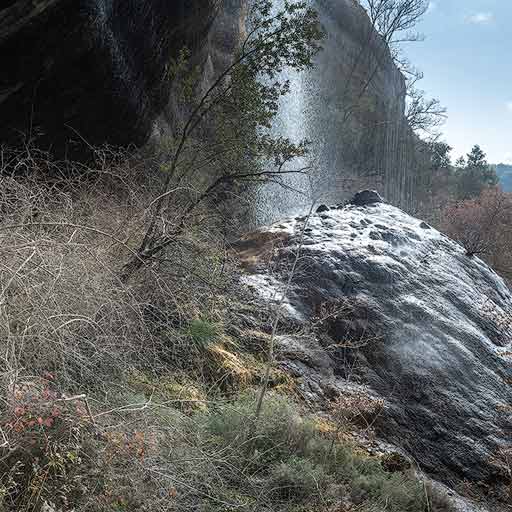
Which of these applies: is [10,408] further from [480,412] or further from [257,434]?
[480,412]

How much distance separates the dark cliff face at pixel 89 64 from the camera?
720 cm

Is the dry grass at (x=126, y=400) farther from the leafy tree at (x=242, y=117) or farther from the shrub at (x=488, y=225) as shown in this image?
the shrub at (x=488, y=225)

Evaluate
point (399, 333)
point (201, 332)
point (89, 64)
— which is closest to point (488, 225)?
point (399, 333)

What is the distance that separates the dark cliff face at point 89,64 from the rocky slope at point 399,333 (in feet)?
11.6

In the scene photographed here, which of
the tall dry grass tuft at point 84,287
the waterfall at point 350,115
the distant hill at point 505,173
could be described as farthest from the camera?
the distant hill at point 505,173

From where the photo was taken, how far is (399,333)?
984 centimetres

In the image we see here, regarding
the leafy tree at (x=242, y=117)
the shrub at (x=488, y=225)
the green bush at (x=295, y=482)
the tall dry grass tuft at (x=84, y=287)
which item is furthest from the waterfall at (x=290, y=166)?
the green bush at (x=295, y=482)

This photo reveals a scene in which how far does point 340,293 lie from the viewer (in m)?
10.4

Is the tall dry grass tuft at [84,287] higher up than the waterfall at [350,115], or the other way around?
the waterfall at [350,115]

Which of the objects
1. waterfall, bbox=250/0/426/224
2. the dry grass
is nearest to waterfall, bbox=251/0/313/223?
waterfall, bbox=250/0/426/224

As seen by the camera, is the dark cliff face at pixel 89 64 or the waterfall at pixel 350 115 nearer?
the dark cliff face at pixel 89 64

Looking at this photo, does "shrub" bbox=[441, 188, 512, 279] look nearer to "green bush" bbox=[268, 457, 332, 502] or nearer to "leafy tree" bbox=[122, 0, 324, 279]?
"leafy tree" bbox=[122, 0, 324, 279]

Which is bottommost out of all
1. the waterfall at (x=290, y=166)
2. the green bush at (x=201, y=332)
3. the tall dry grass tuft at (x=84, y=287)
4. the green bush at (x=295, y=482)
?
the green bush at (x=295, y=482)

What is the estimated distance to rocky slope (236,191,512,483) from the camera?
832cm
